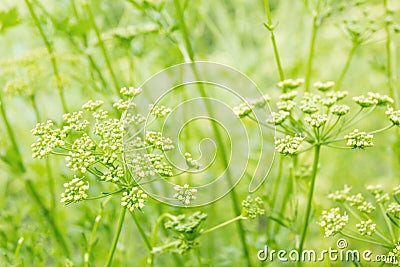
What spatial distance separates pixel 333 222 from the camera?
103cm

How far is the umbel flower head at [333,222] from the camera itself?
3.20 ft

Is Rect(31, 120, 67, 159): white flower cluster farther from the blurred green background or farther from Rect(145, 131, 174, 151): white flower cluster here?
the blurred green background

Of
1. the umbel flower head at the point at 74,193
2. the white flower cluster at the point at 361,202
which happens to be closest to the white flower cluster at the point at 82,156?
the umbel flower head at the point at 74,193

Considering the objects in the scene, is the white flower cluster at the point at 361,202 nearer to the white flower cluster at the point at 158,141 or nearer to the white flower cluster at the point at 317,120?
the white flower cluster at the point at 317,120

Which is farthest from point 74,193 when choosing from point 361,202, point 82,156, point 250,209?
point 361,202

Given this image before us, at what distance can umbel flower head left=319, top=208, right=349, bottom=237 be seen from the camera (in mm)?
976

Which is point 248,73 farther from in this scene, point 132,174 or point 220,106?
point 132,174

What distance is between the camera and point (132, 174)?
917mm

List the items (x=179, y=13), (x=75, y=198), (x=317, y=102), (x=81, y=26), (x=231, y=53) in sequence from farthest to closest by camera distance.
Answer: (x=231, y=53) < (x=81, y=26) < (x=179, y=13) < (x=317, y=102) < (x=75, y=198)

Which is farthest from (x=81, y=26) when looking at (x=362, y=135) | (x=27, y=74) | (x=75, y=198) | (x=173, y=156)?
(x=362, y=135)

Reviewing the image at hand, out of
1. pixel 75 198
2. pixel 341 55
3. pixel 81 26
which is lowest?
pixel 75 198

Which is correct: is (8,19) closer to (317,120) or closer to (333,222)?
(317,120)

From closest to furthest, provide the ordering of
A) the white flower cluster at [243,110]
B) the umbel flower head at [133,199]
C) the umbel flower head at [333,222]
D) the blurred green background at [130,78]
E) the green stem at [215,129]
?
1. the umbel flower head at [133,199]
2. the umbel flower head at [333,222]
3. the white flower cluster at [243,110]
4. the green stem at [215,129]
5. the blurred green background at [130,78]

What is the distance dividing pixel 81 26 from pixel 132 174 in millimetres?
663
